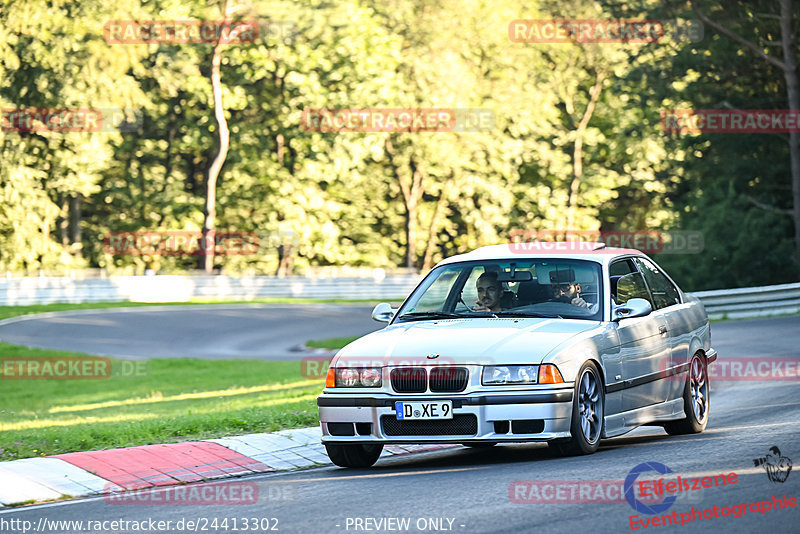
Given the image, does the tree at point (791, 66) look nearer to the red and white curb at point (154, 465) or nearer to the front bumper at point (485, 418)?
the red and white curb at point (154, 465)

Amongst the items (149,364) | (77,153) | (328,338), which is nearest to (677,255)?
(328,338)

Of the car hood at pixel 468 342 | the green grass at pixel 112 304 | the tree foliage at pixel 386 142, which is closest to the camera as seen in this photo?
the car hood at pixel 468 342

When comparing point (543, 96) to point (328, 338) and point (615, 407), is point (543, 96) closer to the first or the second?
point (328, 338)

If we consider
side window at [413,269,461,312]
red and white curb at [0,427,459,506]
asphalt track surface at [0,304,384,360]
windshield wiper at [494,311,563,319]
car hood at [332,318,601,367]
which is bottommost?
asphalt track surface at [0,304,384,360]

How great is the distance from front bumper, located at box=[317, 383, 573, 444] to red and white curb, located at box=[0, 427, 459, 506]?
4.18 feet

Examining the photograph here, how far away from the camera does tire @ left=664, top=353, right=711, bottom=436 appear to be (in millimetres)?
11031

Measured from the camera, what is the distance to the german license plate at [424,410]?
8812 mm

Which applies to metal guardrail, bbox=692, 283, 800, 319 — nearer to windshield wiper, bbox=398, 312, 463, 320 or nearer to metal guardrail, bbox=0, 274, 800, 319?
windshield wiper, bbox=398, 312, 463, 320

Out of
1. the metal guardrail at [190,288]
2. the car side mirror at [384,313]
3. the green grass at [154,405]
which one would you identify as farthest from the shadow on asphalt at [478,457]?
the metal guardrail at [190,288]

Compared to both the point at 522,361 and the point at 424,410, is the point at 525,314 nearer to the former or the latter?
the point at 522,361

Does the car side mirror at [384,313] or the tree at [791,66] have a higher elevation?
the tree at [791,66]

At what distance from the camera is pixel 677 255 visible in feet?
120

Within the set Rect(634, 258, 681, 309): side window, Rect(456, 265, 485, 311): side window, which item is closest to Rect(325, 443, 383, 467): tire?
Rect(456, 265, 485, 311): side window

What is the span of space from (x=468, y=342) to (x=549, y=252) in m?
1.78
